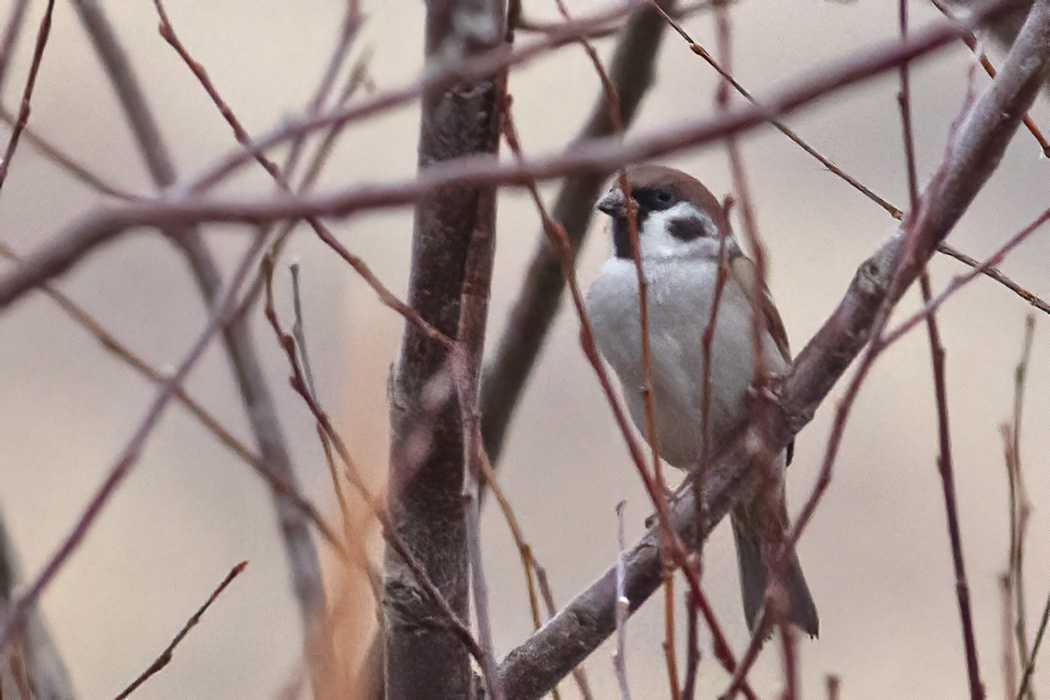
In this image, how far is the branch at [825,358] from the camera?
0.84 m

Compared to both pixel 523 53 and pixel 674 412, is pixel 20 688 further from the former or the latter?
pixel 674 412

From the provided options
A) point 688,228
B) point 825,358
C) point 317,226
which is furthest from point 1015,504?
point 688,228

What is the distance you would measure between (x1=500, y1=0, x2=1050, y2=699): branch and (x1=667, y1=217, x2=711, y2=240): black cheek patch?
773 mm

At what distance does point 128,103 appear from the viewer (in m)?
1.20

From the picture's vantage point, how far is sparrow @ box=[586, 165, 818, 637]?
1717 millimetres

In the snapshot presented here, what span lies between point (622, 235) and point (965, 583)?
1.24m

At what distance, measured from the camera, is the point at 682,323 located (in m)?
1.79

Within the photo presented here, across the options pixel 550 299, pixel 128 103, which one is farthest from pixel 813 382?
pixel 128 103

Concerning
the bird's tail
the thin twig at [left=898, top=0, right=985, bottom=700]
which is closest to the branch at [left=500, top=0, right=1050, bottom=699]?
the thin twig at [left=898, top=0, right=985, bottom=700]

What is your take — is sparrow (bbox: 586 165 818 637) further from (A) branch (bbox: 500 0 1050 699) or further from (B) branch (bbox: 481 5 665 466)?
(A) branch (bbox: 500 0 1050 699)

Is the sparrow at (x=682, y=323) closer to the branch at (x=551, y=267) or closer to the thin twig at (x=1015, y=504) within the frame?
the branch at (x=551, y=267)

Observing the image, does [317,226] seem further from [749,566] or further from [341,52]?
[749,566]

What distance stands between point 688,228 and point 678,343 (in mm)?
243

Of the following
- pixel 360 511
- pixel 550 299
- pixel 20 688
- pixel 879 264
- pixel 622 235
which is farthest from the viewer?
pixel 622 235
